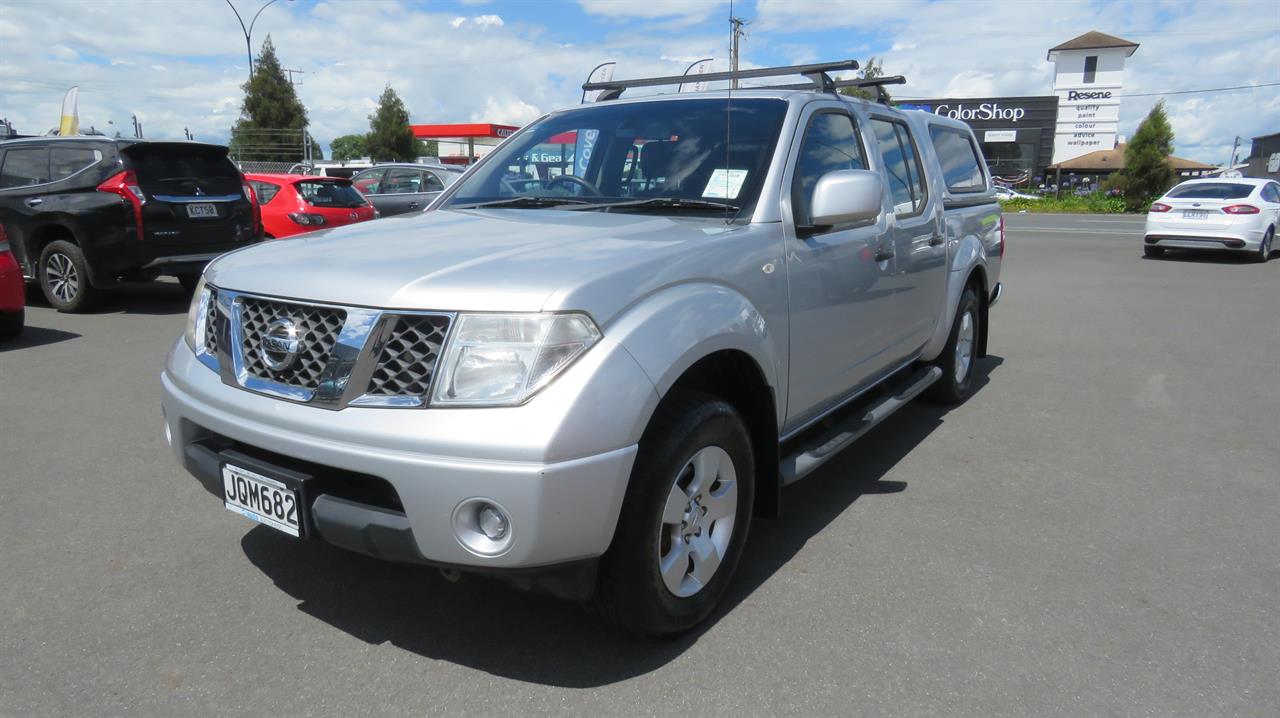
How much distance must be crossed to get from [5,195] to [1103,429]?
1042cm

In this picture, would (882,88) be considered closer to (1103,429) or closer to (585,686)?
(1103,429)

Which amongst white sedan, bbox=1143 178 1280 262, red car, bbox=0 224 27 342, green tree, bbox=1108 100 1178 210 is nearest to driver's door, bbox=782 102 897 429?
red car, bbox=0 224 27 342

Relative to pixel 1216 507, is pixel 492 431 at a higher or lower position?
higher

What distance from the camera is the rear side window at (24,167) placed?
923 centimetres

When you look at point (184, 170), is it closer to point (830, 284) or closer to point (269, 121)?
point (830, 284)

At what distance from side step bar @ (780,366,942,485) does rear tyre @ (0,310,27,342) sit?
7206 mm

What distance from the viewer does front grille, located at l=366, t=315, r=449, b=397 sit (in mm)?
2324

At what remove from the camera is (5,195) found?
9250 mm

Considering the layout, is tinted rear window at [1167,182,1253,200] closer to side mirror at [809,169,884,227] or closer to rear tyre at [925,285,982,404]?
rear tyre at [925,285,982,404]

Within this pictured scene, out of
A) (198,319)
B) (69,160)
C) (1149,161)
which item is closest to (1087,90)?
(1149,161)

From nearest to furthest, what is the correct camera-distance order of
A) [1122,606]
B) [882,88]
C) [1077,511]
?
[1122,606] → [1077,511] → [882,88]

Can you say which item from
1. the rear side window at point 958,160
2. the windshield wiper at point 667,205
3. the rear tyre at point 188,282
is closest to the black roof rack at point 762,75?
the windshield wiper at point 667,205

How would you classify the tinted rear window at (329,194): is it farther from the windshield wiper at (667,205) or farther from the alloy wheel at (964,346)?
the windshield wiper at (667,205)

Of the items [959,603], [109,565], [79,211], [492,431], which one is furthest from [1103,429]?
[79,211]
